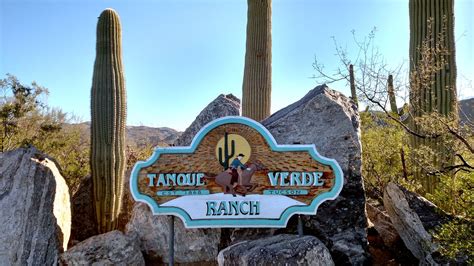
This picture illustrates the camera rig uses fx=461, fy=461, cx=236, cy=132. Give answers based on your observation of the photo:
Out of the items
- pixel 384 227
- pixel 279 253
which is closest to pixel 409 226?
pixel 384 227

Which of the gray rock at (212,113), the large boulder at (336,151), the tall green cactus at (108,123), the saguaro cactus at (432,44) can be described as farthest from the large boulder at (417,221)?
the tall green cactus at (108,123)

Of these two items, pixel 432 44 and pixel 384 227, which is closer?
pixel 384 227

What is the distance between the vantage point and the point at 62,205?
571cm

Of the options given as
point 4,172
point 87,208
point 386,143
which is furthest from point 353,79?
point 4,172

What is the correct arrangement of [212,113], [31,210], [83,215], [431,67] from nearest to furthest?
[31,210], [431,67], [83,215], [212,113]

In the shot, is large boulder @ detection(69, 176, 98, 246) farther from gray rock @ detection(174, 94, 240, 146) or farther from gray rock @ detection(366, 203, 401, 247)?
gray rock @ detection(366, 203, 401, 247)

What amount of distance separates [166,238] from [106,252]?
73 cm

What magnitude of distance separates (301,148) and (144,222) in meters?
2.09

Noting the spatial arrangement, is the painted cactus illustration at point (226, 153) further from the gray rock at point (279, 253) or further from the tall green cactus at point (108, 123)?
the tall green cactus at point (108, 123)

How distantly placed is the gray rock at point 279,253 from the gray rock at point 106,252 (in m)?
1.13

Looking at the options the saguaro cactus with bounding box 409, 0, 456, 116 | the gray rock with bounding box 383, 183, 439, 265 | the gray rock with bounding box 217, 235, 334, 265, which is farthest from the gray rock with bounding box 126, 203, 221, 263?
the saguaro cactus with bounding box 409, 0, 456, 116

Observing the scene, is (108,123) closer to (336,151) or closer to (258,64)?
(336,151)

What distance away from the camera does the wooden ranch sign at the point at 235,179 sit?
4.99 meters

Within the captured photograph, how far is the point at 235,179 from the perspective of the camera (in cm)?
504
